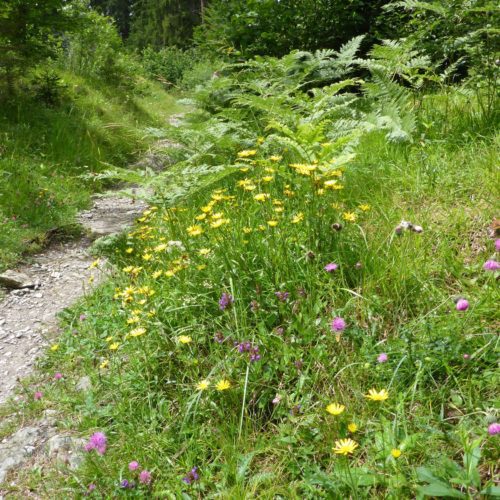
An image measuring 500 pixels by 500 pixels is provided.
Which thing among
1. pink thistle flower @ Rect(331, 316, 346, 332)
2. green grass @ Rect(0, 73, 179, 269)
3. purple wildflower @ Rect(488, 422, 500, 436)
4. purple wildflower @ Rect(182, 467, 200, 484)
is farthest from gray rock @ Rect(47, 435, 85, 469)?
green grass @ Rect(0, 73, 179, 269)

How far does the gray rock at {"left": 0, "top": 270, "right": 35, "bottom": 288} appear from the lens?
14.3 ft

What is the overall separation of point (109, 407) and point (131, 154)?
6789mm

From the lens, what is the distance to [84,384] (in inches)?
108

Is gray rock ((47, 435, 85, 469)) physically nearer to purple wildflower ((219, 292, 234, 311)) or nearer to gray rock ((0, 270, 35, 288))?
purple wildflower ((219, 292, 234, 311))

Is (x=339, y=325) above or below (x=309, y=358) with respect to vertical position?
above

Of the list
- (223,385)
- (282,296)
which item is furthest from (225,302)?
(223,385)

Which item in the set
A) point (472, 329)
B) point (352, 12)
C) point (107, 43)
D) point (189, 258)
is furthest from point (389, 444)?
point (107, 43)

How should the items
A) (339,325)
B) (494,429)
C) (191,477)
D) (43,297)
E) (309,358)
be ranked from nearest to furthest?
(494,429) < (191,477) < (339,325) < (309,358) < (43,297)

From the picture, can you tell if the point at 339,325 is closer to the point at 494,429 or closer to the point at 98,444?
the point at 494,429

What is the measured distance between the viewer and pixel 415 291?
2.32 m

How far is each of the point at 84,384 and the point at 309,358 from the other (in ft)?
4.61

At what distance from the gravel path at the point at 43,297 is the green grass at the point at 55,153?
28cm

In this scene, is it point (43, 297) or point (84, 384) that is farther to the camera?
point (43, 297)

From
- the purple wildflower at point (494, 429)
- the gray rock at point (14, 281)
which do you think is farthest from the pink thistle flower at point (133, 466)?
the gray rock at point (14, 281)
